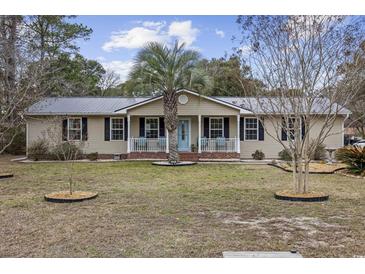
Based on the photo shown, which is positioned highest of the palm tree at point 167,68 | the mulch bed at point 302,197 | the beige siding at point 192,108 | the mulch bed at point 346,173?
the palm tree at point 167,68

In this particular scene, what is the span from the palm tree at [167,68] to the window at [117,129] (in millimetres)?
4090

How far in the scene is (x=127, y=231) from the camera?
5.52 meters

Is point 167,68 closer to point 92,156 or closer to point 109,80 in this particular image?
point 92,156

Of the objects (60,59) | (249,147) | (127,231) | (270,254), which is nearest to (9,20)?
(60,59)

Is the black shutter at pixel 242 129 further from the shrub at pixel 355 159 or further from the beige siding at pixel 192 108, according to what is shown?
the shrub at pixel 355 159

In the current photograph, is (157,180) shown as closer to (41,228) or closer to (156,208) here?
(156,208)

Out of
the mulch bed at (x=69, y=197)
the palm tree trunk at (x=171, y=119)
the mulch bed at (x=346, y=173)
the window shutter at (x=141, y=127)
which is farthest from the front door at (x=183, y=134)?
the mulch bed at (x=69, y=197)

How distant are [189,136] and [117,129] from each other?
13.1ft

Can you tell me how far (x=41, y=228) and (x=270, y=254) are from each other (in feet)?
11.7

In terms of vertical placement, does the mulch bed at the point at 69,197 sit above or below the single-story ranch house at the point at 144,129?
below

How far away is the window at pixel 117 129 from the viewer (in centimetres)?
1998

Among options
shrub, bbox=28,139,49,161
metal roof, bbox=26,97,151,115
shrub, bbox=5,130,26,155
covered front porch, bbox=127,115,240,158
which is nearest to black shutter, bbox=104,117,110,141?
metal roof, bbox=26,97,151,115

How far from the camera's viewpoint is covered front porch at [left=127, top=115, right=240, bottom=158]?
19047 mm

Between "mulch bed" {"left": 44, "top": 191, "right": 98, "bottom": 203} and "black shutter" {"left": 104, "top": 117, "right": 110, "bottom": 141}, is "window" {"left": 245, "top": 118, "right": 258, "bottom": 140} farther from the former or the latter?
"mulch bed" {"left": 44, "top": 191, "right": 98, "bottom": 203}
